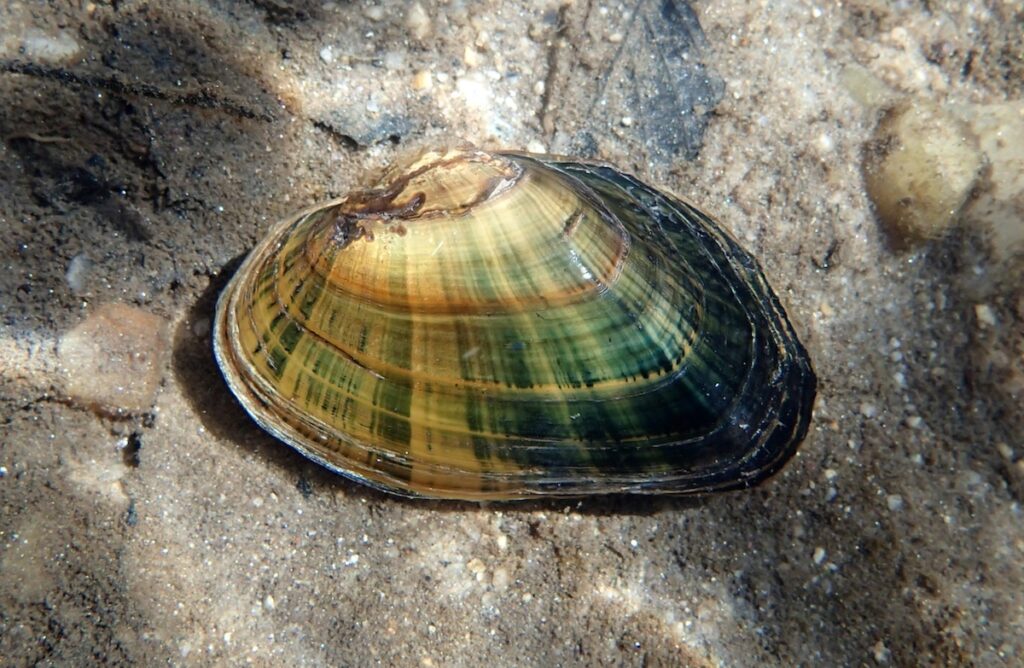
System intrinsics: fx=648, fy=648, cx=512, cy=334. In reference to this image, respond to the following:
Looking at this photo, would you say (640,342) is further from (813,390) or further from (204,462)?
(204,462)

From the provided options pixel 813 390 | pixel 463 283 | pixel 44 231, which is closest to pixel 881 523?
pixel 813 390

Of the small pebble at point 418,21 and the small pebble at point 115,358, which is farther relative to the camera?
the small pebble at point 418,21

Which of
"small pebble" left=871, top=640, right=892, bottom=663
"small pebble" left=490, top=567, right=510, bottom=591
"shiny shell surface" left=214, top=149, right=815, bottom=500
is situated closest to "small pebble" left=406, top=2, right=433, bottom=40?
"shiny shell surface" left=214, top=149, right=815, bottom=500

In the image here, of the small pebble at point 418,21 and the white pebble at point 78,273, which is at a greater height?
the small pebble at point 418,21

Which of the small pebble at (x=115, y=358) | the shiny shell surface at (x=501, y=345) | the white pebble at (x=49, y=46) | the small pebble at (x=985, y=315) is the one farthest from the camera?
the small pebble at (x=985, y=315)

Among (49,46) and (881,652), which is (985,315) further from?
(49,46)

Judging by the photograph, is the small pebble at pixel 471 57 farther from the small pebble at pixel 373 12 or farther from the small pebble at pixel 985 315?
the small pebble at pixel 985 315

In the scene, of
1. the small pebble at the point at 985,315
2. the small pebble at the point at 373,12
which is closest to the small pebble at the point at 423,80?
the small pebble at the point at 373,12

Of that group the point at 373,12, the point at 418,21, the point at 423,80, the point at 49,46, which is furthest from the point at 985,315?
the point at 49,46

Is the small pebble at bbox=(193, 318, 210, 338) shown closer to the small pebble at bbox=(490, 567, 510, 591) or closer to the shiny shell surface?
the shiny shell surface
